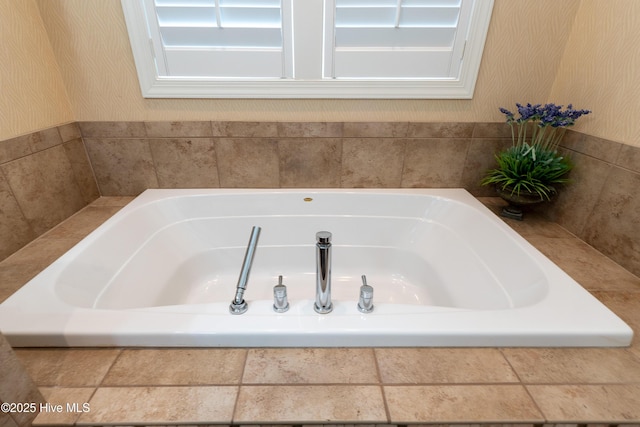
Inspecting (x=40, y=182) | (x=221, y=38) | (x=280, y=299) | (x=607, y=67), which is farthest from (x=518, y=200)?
(x=40, y=182)

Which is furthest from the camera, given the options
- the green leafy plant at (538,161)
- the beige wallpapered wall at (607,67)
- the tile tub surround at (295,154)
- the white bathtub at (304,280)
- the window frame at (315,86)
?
the tile tub surround at (295,154)

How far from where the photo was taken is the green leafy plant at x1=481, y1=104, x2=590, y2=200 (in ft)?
3.95

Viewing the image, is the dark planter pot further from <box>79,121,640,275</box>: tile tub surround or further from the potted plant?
<box>79,121,640,275</box>: tile tub surround

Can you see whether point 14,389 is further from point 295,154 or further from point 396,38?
point 396,38


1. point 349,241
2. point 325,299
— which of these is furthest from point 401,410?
point 349,241

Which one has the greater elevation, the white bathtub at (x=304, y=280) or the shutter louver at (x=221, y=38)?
the shutter louver at (x=221, y=38)

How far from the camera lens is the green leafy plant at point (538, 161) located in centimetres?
120

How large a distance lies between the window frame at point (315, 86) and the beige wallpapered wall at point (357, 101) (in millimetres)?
36

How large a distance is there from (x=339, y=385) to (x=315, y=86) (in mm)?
1174

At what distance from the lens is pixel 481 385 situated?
2.16ft

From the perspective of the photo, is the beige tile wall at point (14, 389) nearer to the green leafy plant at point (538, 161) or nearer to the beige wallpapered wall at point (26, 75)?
the beige wallpapered wall at point (26, 75)

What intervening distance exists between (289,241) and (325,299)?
0.74 m

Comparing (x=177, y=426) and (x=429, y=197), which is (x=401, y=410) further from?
(x=429, y=197)

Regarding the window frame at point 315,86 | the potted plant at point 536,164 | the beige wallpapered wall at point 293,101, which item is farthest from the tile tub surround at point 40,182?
the potted plant at point 536,164
